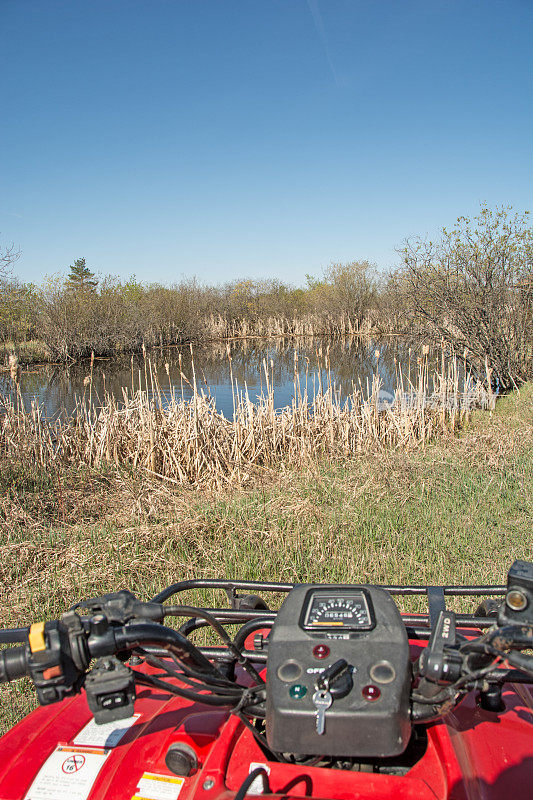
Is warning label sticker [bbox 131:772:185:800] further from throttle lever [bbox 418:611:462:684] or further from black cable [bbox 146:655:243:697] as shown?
throttle lever [bbox 418:611:462:684]

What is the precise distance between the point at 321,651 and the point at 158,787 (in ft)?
1.70

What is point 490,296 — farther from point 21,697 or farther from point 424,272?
point 21,697

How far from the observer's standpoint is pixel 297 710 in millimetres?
1201

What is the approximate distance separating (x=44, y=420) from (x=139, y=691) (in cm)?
742

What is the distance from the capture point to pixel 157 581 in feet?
15.3

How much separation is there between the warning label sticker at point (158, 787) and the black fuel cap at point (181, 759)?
2 cm

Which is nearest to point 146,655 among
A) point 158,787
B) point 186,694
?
point 186,694

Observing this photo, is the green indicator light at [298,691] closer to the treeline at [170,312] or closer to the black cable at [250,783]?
the black cable at [250,783]

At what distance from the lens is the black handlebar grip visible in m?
1.18

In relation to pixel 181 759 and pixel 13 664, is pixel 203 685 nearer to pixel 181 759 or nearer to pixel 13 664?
pixel 181 759

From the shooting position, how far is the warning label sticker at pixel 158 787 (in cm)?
132

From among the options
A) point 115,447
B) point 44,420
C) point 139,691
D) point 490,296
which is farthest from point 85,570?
point 490,296

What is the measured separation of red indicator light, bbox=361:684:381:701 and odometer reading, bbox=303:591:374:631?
0.14 metres

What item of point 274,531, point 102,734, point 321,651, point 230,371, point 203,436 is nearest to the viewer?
A: point 321,651
